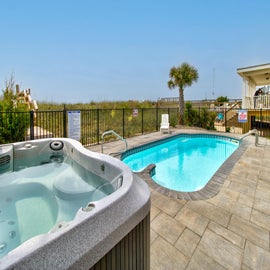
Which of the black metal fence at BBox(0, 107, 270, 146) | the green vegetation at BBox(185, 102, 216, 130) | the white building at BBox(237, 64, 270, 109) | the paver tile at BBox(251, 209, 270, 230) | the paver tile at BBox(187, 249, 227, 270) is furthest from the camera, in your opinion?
the green vegetation at BBox(185, 102, 216, 130)

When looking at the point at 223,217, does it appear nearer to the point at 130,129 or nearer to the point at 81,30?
the point at 130,129

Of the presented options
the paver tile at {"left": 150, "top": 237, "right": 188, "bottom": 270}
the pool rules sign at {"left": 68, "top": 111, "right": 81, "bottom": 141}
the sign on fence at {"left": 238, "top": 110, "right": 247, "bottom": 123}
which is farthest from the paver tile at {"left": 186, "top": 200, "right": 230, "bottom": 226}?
the sign on fence at {"left": 238, "top": 110, "right": 247, "bottom": 123}

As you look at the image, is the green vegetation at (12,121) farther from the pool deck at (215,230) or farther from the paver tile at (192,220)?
the paver tile at (192,220)

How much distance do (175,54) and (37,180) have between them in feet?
51.2

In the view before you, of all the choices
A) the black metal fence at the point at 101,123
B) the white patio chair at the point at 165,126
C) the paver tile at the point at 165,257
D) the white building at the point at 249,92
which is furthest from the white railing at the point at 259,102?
the paver tile at the point at 165,257

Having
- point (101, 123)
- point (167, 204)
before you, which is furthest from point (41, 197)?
point (101, 123)

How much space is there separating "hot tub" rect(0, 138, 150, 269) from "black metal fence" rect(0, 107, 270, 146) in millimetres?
1848

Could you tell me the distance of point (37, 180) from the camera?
132 inches

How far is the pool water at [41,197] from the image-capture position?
2.03 metres

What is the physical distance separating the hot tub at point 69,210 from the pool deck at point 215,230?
559 millimetres

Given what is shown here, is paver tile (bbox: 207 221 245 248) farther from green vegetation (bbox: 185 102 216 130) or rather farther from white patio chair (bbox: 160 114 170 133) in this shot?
green vegetation (bbox: 185 102 216 130)

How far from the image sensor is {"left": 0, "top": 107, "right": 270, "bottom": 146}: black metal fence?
5156 mm

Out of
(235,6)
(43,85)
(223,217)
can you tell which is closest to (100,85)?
(43,85)

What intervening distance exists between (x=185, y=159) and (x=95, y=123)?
630 centimetres
